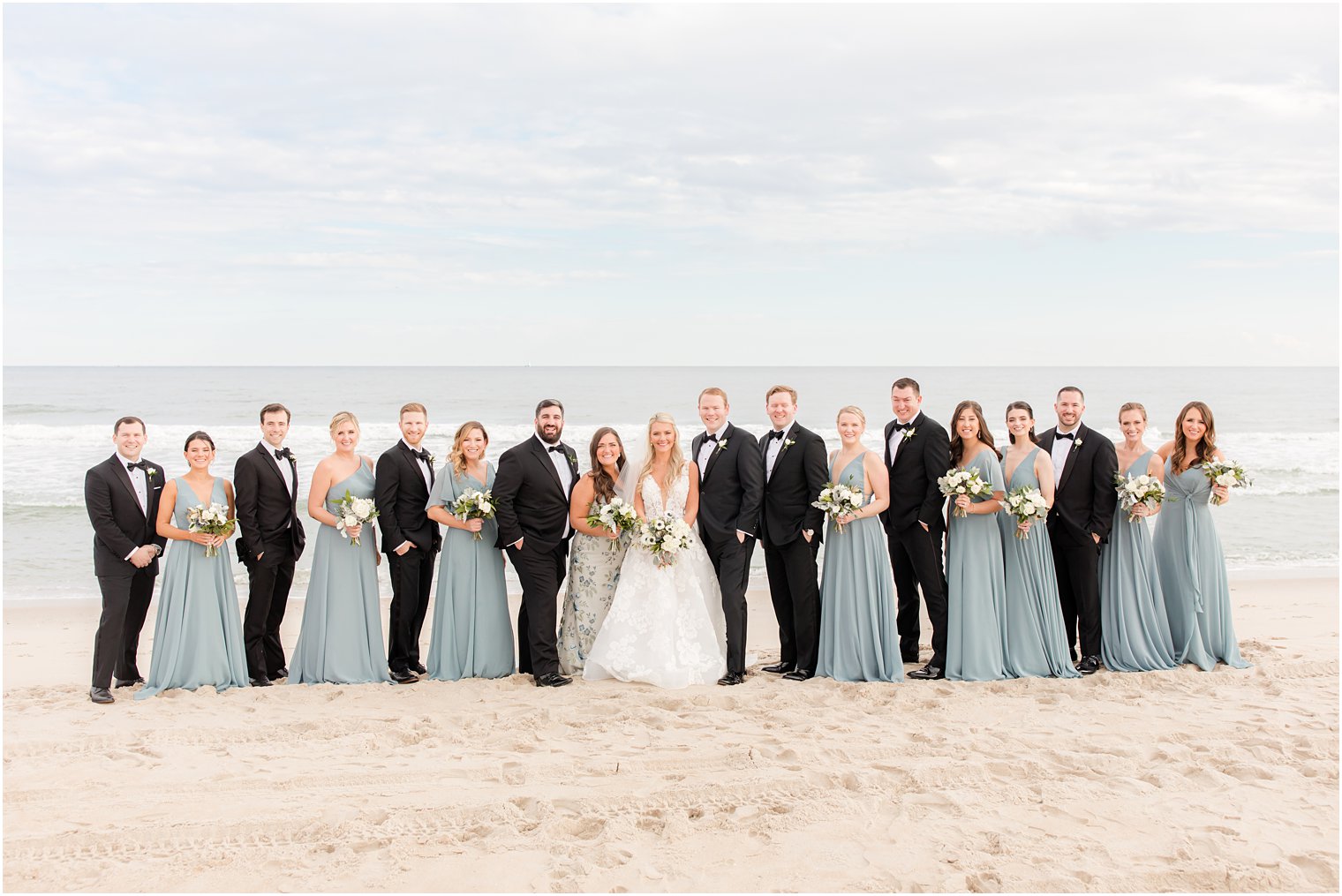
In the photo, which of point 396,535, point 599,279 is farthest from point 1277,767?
point 599,279

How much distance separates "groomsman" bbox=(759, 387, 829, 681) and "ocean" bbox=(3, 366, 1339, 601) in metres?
1.08

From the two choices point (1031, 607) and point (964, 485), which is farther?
point (1031, 607)

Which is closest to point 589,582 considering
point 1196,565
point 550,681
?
point 550,681

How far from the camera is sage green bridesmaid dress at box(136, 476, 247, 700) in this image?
6.55 metres

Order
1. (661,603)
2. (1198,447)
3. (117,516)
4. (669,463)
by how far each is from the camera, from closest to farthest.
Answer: (117,516), (661,603), (669,463), (1198,447)

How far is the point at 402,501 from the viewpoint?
6934 millimetres

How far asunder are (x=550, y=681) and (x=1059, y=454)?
4.14 m

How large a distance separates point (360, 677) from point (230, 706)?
908 mm

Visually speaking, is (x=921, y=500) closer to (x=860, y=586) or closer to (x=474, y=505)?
(x=860, y=586)

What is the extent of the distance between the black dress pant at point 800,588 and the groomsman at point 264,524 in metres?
3.55

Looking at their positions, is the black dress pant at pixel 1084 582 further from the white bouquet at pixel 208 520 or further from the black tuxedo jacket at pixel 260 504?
the white bouquet at pixel 208 520

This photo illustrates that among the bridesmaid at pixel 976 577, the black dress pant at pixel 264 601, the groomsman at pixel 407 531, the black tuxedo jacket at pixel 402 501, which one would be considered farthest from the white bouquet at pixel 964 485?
the black dress pant at pixel 264 601

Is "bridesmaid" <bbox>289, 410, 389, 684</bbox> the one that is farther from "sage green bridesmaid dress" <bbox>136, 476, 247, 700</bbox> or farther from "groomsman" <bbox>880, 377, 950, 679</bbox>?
"groomsman" <bbox>880, 377, 950, 679</bbox>

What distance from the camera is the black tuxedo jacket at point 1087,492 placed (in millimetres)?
6875
